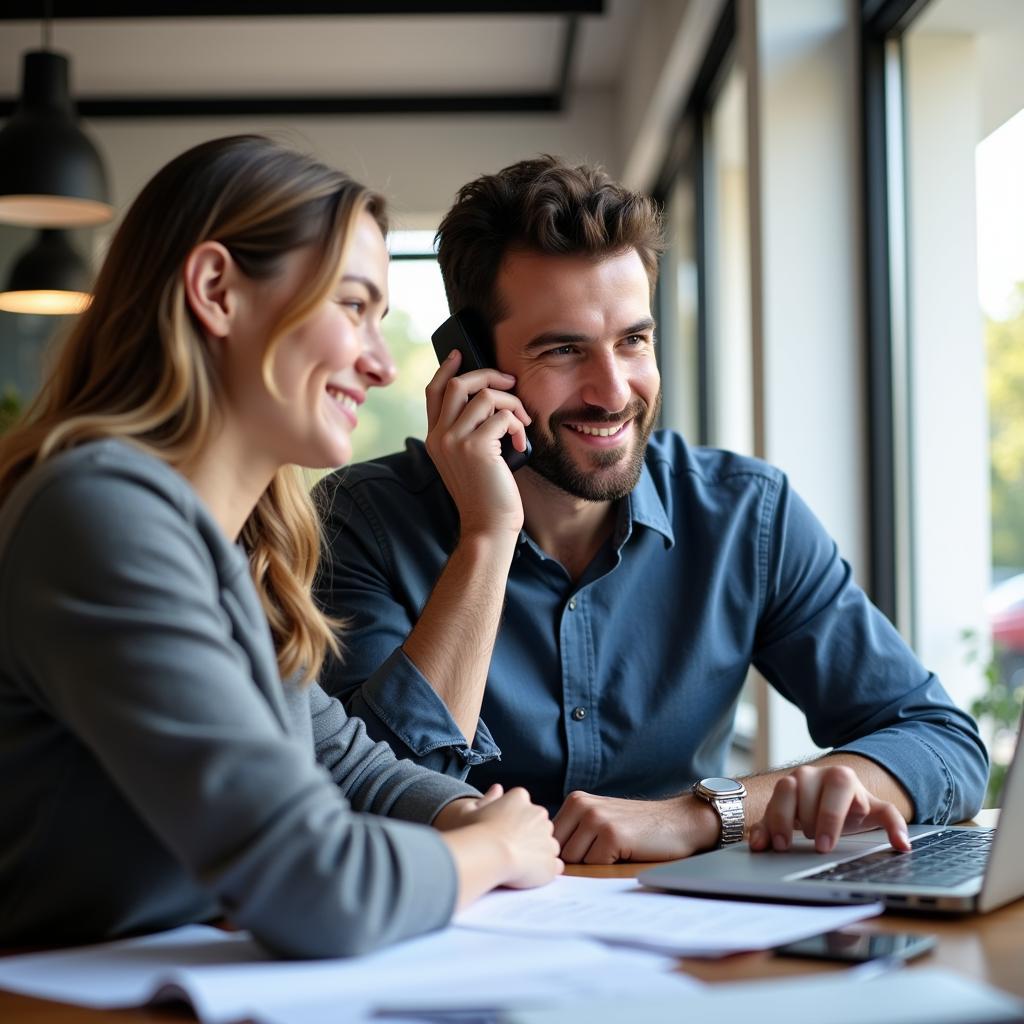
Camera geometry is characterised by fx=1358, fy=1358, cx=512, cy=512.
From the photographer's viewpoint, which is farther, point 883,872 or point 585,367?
point 585,367

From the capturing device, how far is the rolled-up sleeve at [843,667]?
1.61 metres

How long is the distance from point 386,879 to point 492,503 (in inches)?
34.6

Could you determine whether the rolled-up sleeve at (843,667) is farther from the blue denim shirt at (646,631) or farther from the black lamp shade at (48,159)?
the black lamp shade at (48,159)

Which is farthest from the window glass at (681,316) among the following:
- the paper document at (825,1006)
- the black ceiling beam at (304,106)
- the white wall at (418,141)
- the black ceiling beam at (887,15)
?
the paper document at (825,1006)

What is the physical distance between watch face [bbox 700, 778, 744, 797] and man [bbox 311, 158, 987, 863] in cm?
30

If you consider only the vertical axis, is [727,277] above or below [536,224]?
above

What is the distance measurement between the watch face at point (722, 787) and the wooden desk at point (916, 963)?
39cm

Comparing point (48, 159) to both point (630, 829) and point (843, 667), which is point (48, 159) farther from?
point (630, 829)

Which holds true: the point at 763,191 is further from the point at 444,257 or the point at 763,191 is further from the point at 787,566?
the point at 787,566

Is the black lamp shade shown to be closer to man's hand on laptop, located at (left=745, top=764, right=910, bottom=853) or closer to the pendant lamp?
the pendant lamp

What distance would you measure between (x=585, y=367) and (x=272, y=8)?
334 cm

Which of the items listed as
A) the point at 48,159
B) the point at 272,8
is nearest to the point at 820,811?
the point at 48,159

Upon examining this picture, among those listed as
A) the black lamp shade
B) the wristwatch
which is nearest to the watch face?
the wristwatch

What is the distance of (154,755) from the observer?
87 centimetres
